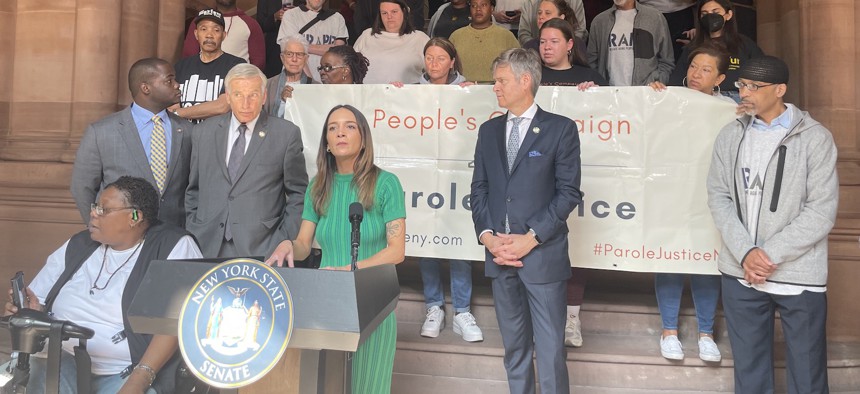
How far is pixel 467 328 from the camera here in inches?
179

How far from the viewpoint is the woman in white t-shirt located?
570 cm

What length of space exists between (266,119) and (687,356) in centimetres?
286

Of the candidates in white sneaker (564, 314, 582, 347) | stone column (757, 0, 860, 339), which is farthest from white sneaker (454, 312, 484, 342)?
stone column (757, 0, 860, 339)

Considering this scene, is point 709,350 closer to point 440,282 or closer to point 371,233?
point 440,282

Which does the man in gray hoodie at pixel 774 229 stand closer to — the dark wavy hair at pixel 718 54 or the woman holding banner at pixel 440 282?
the dark wavy hair at pixel 718 54

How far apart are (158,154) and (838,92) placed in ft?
17.3

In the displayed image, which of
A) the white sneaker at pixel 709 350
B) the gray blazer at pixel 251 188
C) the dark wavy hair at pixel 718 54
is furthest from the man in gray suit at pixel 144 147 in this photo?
the dark wavy hair at pixel 718 54

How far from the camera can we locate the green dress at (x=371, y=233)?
3.03 m

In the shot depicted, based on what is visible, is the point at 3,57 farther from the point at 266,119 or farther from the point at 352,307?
the point at 352,307

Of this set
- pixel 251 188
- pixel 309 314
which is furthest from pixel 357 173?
pixel 309 314

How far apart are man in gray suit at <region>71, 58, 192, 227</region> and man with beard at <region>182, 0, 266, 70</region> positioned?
238 cm

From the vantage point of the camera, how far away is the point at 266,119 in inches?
150

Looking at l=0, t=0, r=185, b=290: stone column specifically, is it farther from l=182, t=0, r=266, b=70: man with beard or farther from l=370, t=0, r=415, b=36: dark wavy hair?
l=370, t=0, r=415, b=36: dark wavy hair

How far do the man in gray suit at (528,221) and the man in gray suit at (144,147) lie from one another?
5.60ft
